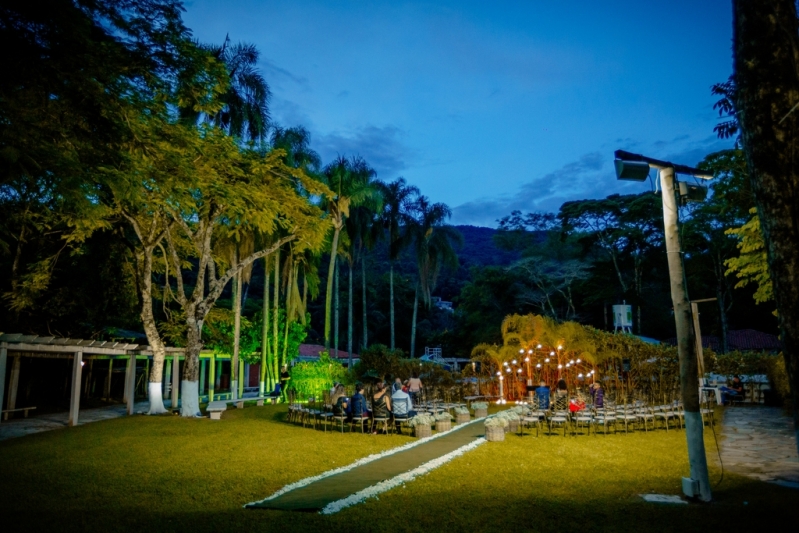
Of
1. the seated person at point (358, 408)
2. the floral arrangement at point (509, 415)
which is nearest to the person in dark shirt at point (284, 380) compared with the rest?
the seated person at point (358, 408)

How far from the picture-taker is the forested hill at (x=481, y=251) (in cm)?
8738

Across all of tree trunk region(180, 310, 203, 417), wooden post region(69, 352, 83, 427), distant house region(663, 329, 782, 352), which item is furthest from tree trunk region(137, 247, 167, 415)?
distant house region(663, 329, 782, 352)

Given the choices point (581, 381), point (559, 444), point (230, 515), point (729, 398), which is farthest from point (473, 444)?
point (729, 398)

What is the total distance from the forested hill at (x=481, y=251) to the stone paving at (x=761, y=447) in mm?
65606

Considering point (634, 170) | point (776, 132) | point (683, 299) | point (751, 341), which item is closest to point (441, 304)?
point (751, 341)

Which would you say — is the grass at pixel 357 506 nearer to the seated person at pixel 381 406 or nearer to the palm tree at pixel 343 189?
the seated person at pixel 381 406

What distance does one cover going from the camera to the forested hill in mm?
87375

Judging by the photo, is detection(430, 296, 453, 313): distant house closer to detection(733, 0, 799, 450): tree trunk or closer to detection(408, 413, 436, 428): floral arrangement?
detection(408, 413, 436, 428): floral arrangement

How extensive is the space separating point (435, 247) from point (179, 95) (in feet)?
89.9

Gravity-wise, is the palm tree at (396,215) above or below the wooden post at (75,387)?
above

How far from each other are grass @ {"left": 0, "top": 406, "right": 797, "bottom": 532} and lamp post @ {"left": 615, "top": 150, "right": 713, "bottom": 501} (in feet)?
1.39

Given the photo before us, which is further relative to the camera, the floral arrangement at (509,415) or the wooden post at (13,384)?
the wooden post at (13,384)

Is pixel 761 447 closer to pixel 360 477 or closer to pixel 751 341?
pixel 360 477

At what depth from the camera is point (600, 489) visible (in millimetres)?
6906
